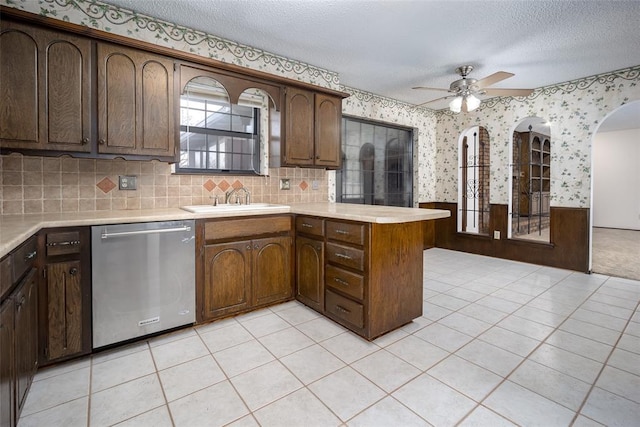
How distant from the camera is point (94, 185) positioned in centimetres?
243

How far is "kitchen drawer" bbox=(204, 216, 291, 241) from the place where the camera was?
7.87ft

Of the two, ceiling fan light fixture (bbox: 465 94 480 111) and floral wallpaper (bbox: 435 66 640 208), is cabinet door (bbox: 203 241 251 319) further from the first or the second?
floral wallpaper (bbox: 435 66 640 208)

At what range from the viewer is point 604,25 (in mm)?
2705

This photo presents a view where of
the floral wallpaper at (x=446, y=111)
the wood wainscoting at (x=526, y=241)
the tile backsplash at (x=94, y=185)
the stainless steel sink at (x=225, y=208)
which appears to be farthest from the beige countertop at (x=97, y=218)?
the wood wainscoting at (x=526, y=241)

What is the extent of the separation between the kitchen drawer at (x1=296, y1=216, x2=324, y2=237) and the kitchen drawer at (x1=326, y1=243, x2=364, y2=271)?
0.16 m

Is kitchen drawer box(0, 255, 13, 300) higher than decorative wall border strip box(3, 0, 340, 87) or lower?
lower

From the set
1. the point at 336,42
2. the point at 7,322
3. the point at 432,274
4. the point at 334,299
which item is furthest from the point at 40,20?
the point at 432,274

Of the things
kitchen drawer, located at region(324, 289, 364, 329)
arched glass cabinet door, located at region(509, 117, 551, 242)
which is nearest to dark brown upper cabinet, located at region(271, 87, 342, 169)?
kitchen drawer, located at region(324, 289, 364, 329)

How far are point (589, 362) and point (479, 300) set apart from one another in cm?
110

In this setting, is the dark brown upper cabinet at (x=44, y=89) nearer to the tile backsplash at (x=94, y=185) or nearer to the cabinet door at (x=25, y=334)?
the tile backsplash at (x=94, y=185)

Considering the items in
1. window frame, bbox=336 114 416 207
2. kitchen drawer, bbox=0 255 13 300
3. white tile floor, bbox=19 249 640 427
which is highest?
window frame, bbox=336 114 416 207

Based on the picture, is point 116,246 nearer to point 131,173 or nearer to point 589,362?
point 131,173

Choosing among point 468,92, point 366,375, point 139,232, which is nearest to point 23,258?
point 139,232

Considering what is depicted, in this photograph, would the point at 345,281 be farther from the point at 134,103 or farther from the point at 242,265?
the point at 134,103
